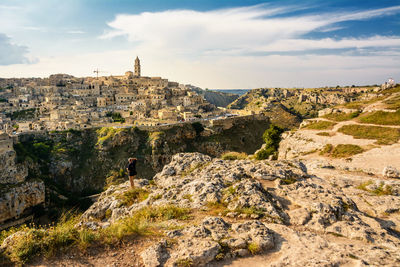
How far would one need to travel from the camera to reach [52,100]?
61062 mm

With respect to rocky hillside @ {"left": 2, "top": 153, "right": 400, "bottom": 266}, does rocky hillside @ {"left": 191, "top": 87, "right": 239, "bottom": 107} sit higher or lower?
higher

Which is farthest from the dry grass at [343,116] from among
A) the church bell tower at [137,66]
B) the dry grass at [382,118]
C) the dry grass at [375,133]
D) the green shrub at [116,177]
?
the church bell tower at [137,66]

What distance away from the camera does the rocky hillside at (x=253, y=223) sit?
4738mm

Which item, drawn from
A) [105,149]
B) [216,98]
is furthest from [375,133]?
[216,98]

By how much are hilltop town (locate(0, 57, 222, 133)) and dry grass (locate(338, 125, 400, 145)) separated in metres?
30.3

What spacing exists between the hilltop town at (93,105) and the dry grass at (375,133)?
3030 centimetres

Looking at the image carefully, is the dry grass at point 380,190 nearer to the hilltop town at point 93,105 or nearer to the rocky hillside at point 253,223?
the rocky hillside at point 253,223

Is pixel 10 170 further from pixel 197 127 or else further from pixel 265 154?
pixel 265 154

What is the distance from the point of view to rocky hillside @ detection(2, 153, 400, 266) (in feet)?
15.5

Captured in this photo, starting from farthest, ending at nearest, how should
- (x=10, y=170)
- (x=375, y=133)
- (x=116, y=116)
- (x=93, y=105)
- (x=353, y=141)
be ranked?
(x=93, y=105), (x=116, y=116), (x=10, y=170), (x=375, y=133), (x=353, y=141)

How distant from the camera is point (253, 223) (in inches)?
233

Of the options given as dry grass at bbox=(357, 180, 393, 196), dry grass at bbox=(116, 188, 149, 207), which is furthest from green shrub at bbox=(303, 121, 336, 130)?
dry grass at bbox=(116, 188, 149, 207)

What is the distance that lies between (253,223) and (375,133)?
2321 centimetres

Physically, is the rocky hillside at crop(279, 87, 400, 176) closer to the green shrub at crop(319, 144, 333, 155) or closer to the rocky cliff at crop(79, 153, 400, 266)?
the green shrub at crop(319, 144, 333, 155)
